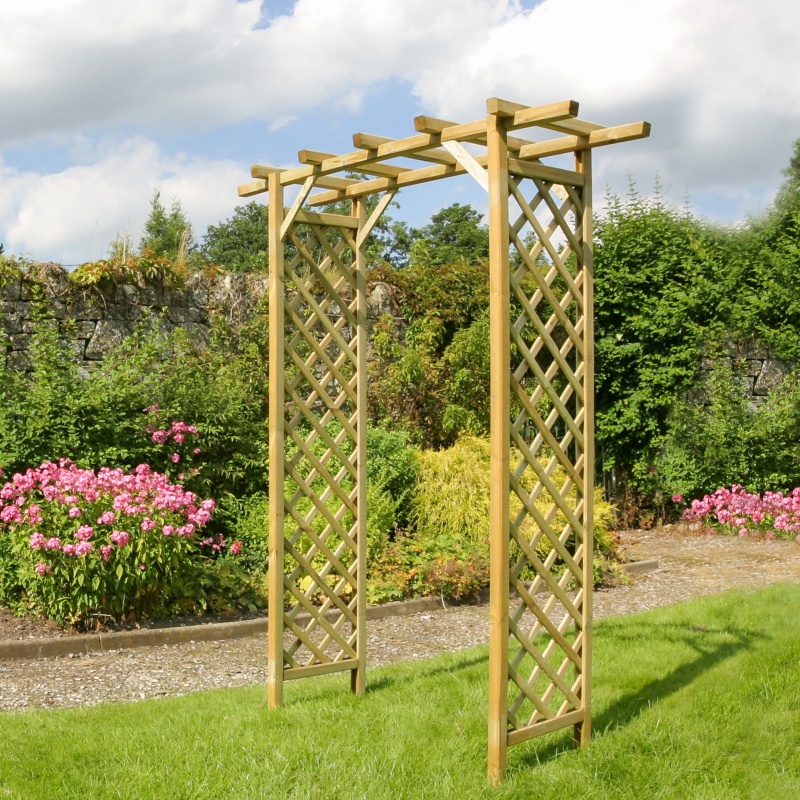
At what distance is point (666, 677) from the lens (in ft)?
15.1

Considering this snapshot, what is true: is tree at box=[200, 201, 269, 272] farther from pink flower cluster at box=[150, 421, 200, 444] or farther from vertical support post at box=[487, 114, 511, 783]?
vertical support post at box=[487, 114, 511, 783]

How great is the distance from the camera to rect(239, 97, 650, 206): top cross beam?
3.40 m

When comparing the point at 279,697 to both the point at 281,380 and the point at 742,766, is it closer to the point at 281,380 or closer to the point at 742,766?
the point at 281,380

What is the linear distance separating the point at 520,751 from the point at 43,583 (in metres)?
3.43

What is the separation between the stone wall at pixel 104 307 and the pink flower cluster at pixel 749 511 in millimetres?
5168

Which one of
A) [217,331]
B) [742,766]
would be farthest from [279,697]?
[217,331]

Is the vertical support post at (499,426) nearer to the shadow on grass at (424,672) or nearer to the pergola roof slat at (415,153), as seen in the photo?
the pergola roof slat at (415,153)

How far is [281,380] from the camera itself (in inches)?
175

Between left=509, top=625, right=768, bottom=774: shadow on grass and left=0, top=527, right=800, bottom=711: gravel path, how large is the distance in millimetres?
1076

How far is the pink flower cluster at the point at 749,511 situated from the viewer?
374 inches

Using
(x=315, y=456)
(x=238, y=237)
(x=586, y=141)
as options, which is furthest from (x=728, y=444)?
(x=238, y=237)

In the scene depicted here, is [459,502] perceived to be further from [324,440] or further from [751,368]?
[751,368]

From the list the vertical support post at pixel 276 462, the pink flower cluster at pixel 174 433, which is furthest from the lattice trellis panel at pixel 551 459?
the pink flower cluster at pixel 174 433

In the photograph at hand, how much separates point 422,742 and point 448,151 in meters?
2.43
